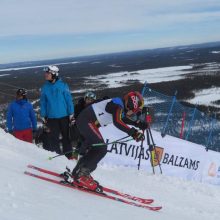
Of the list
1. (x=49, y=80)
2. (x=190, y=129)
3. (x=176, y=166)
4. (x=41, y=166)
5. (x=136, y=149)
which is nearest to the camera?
(x=41, y=166)

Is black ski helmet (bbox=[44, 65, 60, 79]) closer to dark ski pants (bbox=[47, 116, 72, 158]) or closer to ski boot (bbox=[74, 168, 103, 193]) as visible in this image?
dark ski pants (bbox=[47, 116, 72, 158])

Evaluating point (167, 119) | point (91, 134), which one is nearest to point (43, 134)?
point (91, 134)

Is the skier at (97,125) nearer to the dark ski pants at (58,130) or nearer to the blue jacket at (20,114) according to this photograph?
the dark ski pants at (58,130)

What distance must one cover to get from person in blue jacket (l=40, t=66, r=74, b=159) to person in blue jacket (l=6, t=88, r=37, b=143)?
45 centimetres

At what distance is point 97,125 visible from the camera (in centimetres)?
605

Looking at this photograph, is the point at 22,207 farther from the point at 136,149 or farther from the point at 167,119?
the point at 167,119

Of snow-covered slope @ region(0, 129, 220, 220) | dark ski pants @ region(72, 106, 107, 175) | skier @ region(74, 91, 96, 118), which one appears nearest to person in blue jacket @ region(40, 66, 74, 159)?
skier @ region(74, 91, 96, 118)

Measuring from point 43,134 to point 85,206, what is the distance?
143 inches

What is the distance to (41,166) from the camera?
675 cm

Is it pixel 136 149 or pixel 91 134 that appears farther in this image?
pixel 136 149

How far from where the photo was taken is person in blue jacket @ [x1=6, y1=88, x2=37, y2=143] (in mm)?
7902

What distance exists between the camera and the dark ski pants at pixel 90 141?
5871 mm

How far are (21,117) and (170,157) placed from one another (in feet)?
12.8

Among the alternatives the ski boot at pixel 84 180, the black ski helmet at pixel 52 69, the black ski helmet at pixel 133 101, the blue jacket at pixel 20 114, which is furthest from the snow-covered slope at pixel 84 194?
the black ski helmet at pixel 52 69
